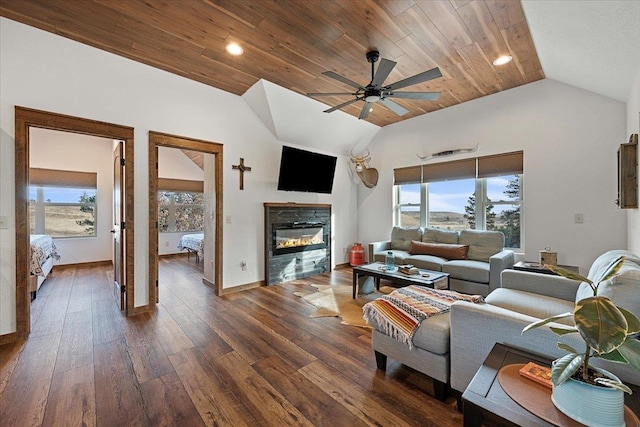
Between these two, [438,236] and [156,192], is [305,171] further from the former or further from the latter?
[438,236]

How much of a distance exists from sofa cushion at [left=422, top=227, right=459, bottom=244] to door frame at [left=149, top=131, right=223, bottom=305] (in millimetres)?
3544

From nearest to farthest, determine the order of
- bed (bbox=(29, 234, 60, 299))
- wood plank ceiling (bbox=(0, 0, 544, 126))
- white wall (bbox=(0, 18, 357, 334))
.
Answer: wood plank ceiling (bbox=(0, 0, 544, 126))
white wall (bbox=(0, 18, 357, 334))
bed (bbox=(29, 234, 60, 299))

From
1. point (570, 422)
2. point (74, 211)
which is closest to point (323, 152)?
point (570, 422)

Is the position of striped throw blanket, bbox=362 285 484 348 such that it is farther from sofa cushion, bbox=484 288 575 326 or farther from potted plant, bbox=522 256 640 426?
potted plant, bbox=522 256 640 426

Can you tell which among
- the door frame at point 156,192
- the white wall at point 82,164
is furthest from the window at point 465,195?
the white wall at point 82,164

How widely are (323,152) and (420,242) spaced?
2.63 m

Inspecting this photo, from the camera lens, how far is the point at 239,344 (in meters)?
2.55

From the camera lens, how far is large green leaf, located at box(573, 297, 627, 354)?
0.83m

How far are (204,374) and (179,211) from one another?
6.89 meters

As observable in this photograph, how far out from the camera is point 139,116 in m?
3.36

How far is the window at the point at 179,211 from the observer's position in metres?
7.70

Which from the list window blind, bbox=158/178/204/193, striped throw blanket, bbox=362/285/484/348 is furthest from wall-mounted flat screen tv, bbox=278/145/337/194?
window blind, bbox=158/178/204/193

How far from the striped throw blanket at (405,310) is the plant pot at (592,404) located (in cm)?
95

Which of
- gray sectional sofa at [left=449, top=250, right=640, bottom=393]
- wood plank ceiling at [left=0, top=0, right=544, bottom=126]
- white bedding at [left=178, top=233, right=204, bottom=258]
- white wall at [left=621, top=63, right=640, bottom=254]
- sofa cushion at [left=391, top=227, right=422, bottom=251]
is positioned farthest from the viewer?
white bedding at [left=178, top=233, right=204, bottom=258]
